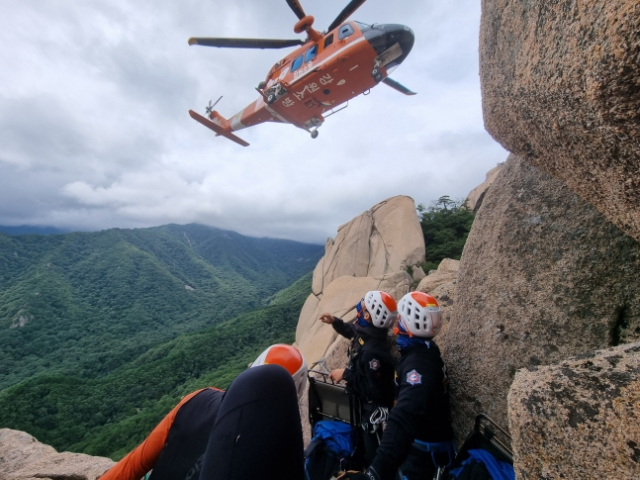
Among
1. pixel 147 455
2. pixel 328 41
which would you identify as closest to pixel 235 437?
pixel 147 455

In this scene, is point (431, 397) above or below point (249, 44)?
below

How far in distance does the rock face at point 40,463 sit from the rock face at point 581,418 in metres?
5.37

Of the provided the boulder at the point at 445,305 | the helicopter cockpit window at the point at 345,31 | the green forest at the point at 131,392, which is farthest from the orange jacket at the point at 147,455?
the green forest at the point at 131,392

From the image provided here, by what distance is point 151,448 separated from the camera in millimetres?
1846

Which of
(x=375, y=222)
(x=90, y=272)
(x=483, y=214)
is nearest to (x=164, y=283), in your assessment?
(x=90, y=272)

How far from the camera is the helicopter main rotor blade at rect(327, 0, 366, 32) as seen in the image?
35.3 feet

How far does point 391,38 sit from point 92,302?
119015 millimetres

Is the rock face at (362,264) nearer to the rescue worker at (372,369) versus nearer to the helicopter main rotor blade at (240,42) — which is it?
the rescue worker at (372,369)

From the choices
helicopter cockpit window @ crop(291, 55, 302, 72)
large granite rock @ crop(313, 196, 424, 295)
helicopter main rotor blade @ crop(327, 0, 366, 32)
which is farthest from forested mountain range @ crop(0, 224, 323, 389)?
helicopter main rotor blade @ crop(327, 0, 366, 32)

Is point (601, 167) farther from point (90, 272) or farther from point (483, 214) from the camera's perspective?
point (90, 272)

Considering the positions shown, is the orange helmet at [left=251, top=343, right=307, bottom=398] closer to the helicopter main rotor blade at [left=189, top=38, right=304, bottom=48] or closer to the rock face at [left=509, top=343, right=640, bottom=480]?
the rock face at [left=509, top=343, right=640, bottom=480]

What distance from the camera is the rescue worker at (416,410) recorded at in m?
2.59

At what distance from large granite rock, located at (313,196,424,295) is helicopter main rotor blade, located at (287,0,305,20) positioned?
817 cm

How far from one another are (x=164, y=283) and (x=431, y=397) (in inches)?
5169
